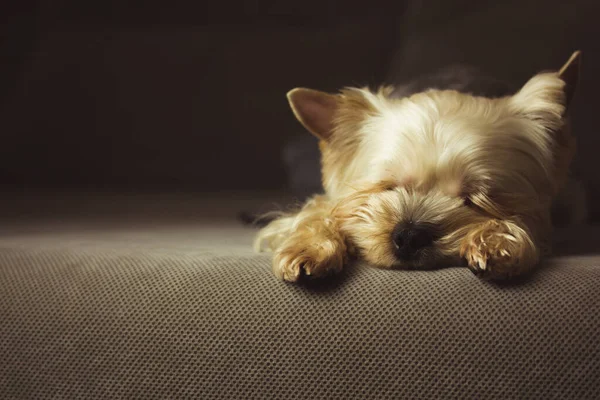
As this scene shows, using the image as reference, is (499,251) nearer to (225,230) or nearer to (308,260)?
(308,260)

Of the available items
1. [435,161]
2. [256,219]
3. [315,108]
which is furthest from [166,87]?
[435,161]

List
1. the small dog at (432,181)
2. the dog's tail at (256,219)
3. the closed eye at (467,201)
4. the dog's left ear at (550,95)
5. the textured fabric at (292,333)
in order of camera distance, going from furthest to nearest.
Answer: the dog's tail at (256,219)
the dog's left ear at (550,95)
the closed eye at (467,201)
the small dog at (432,181)
the textured fabric at (292,333)

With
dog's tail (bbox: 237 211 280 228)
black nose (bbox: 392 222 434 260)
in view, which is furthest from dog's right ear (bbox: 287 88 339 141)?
black nose (bbox: 392 222 434 260)

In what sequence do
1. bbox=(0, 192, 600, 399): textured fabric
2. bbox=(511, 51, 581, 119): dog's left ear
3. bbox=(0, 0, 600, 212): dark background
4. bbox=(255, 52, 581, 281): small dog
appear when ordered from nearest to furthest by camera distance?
1. bbox=(0, 192, 600, 399): textured fabric
2. bbox=(255, 52, 581, 281): small dog
3. bbox=(511, 51, 581, 119): dog's left ear
4. bbox=(0, 0, 600, 212): dark background

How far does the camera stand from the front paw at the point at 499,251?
1.06m

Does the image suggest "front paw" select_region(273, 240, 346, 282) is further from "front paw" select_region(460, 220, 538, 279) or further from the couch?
"front paw" select_region(460, 220, 538, 279)

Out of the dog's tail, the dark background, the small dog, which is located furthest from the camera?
the dark background

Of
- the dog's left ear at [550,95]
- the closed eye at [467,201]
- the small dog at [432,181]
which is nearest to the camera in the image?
the small dog at [432,181]

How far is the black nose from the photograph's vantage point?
118 cm

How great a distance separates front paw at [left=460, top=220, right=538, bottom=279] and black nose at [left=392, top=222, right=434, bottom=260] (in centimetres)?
7

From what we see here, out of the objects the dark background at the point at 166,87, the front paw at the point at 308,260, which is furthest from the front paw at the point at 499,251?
the dark background at the point at 166,87

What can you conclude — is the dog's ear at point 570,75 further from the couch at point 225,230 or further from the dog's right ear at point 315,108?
the dog's right ear at point 315,108

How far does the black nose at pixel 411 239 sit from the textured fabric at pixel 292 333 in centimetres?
7

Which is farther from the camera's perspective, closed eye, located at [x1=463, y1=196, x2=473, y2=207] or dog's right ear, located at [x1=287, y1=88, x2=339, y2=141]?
dog's right ear, located at [x1=287, y1=88, x2=339, y2=141]
